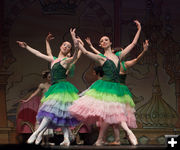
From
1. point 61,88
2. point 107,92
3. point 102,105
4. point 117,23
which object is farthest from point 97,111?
point 117,23

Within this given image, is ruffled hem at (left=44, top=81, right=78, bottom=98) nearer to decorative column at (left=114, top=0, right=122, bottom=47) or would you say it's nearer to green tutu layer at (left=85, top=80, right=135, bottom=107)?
green tutu layer at (left=85, top=80, right=135, bottom=107)

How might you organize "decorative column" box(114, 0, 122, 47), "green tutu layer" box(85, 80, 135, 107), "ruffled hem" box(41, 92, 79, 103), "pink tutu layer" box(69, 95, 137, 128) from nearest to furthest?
1. "pink tutu layer" box(69, 95, 137, 128)
2. "green tutu layer" box(85, 80, 135, 107)
3. "ruffled hem" box(41, 92, 79, 103)
4. "decorative column" box(114, 0, 122, 47)

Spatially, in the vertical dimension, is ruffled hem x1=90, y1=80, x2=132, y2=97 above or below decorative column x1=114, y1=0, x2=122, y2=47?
below

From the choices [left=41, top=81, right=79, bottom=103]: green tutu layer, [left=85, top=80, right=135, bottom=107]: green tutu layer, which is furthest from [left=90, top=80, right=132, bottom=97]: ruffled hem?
[left=41, top=81, right=79, bottom=103]: green tutu layer

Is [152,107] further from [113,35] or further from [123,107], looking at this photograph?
[123,107]

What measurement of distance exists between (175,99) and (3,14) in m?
4.21

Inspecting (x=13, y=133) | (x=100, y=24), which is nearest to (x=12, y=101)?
(x=13, y=133)

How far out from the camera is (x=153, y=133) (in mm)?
7867

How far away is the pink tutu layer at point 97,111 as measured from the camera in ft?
15.7

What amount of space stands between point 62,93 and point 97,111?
65 centimetres

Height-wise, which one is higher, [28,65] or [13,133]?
[28,65]

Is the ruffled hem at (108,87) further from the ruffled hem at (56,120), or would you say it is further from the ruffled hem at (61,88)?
the ruffled hem at (56,120)

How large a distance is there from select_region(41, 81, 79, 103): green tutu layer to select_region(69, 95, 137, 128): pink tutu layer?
8.0 inches

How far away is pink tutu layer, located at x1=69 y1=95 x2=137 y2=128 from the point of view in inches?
189
